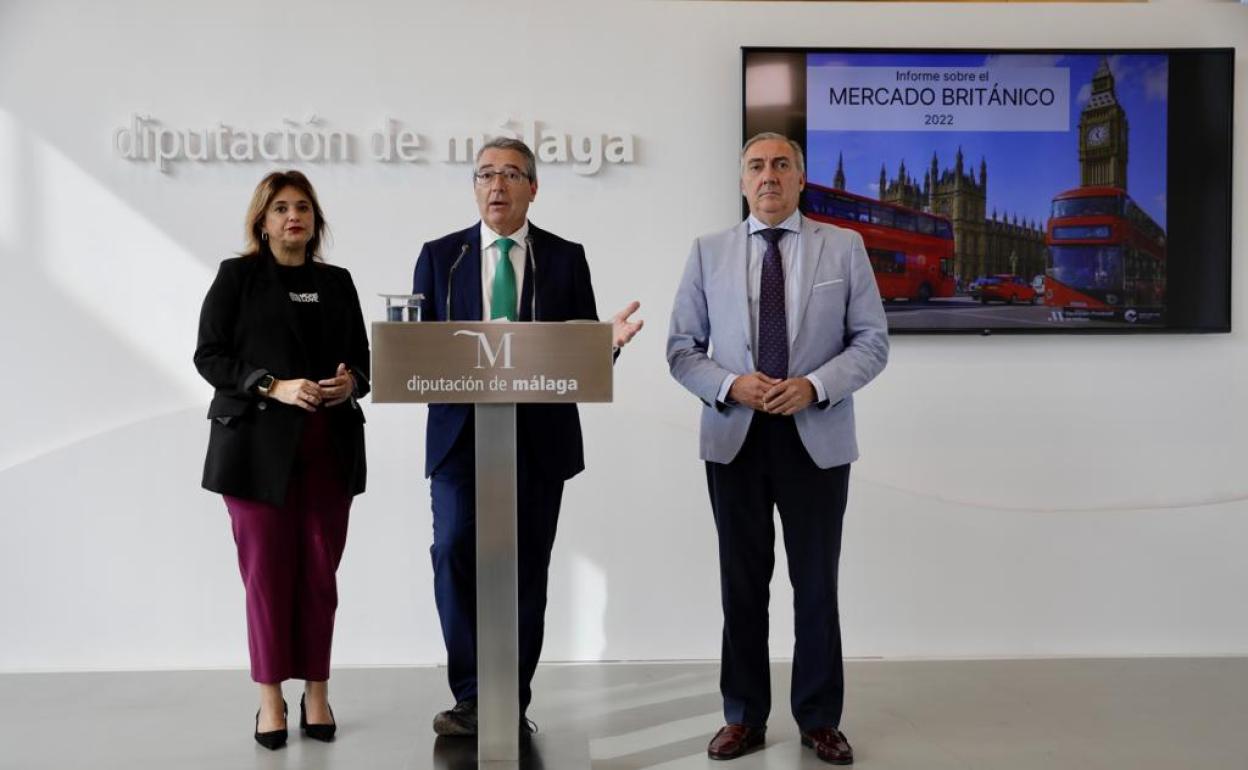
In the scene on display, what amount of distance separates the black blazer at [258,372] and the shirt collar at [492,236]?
541 millimetres

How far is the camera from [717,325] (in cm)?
345

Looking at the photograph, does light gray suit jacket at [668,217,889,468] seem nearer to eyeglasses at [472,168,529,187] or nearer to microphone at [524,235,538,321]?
microphone at [524,235,538,321]

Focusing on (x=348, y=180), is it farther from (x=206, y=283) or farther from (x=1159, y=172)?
(x=1159, y=172)

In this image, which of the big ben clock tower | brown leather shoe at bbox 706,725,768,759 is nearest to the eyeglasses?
brown leather shoe at bbox 706,725,768,759

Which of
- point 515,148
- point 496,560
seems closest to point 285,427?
point 496,560

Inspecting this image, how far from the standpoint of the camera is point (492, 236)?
3.36 m

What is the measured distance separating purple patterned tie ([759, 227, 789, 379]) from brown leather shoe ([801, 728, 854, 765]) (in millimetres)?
1038

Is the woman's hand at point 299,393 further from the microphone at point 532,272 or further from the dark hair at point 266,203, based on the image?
the microphone at point 532,272

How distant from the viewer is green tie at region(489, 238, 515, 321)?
10.8ft

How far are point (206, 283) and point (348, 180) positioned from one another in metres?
A: 0.69

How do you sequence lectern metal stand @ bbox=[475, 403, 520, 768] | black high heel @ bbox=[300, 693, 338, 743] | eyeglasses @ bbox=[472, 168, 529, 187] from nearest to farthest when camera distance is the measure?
lectern metal stand @ bbox=[475, 403, 520, 768]
eyeglasses @ bbox=[472, 168, 529, 187]
black high heel @ bbox=[300, 693, 338, 743]

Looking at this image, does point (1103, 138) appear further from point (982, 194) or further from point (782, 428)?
point (782, 428)

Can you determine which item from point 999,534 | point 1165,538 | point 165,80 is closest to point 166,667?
point 165,80

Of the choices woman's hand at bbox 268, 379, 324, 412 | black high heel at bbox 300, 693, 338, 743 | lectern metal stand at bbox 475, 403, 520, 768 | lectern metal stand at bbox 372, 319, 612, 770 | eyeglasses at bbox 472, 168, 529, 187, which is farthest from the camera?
black high heel at bbox 300, 693, 338, 743
